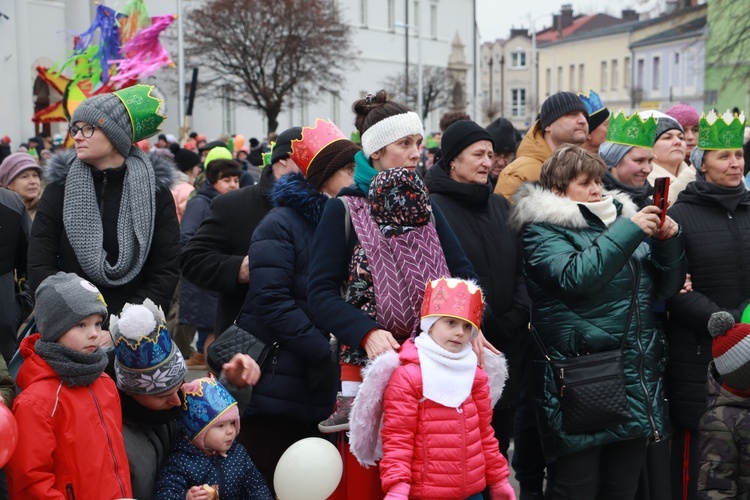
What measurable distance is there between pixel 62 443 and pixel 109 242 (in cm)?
128

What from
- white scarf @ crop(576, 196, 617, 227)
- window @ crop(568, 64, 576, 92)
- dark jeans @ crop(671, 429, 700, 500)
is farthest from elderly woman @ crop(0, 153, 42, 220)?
window @ crop(568, 64, 576, 92)

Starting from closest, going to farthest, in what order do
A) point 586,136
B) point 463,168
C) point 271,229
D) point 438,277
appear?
point 438,277, point 271,229, point 463,168, point 586,136

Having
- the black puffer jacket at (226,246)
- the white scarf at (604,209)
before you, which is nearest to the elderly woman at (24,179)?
the black puffer jacket at (226,246)

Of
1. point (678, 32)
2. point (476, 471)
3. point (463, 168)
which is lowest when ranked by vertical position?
point (476, 471)

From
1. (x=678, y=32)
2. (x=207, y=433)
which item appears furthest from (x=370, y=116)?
(x=678, y=32)

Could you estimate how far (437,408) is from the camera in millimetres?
4113

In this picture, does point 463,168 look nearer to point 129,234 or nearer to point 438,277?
point 438,277

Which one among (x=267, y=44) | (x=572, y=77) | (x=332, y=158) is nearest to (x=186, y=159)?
(x=332, y=158)

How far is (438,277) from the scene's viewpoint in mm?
4285

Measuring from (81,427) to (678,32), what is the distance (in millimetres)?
Answer: 68100

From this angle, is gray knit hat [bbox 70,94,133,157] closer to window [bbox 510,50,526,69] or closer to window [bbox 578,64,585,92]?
window [bbox 578,64,585,92]

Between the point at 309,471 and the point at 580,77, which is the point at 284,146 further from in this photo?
the point at 580,77

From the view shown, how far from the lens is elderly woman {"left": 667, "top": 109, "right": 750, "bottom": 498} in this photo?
17.7ft

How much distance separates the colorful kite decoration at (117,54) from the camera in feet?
72.5
